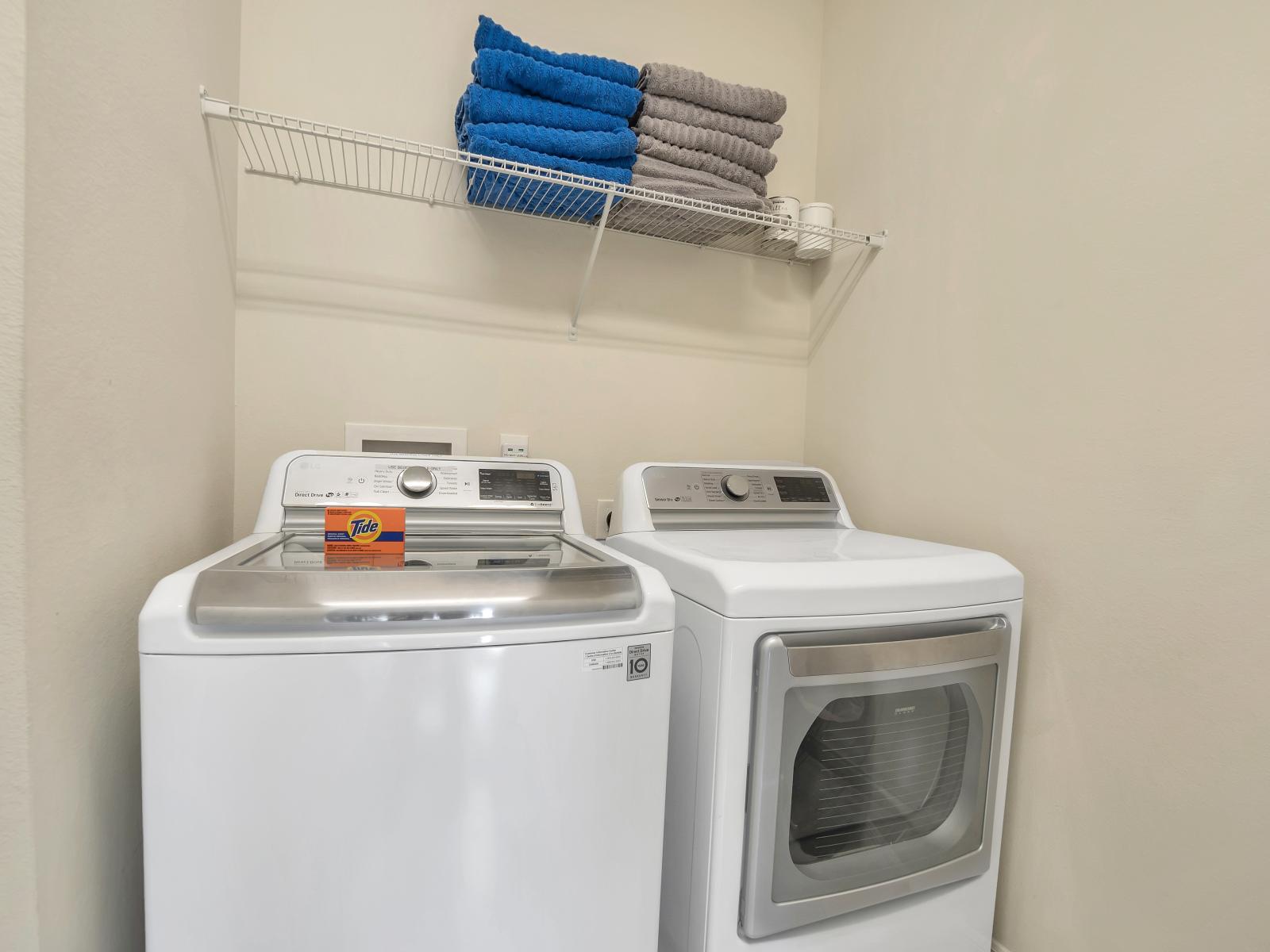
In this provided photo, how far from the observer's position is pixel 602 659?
84cm

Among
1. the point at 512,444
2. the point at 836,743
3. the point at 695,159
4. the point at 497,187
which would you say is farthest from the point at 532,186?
the point at 836,743

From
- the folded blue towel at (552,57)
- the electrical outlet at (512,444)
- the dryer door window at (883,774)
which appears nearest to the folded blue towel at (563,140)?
the folded blue towel at (552,57)

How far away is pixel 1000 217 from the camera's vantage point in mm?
1273

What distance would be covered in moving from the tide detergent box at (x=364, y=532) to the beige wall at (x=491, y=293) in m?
0.54

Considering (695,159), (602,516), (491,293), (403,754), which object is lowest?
(403,754)

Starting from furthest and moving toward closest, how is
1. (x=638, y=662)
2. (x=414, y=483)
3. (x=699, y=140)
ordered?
Result: (x=699, y=140) → (x=414, y=483) → (x=638, y=662)

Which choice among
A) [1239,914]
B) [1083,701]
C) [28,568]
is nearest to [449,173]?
[28,568]

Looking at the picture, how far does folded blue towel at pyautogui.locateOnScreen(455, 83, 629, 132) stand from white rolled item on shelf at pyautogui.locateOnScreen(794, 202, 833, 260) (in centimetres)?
60

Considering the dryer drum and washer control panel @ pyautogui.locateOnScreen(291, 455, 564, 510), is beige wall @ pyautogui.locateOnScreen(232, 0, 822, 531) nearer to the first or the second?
washer control panel @ pyautogui.locateOnScreen(291, 455, 564, 510)

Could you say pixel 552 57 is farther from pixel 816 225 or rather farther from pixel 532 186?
pixel 816 225

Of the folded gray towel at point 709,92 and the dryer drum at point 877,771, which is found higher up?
the folded gray towel at point 709,92

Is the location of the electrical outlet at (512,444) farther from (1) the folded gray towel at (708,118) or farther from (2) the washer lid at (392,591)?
(1) the folded gray towel at (708,118)

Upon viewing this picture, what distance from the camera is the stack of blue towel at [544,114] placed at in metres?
1.30

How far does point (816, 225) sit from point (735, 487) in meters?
0.79
